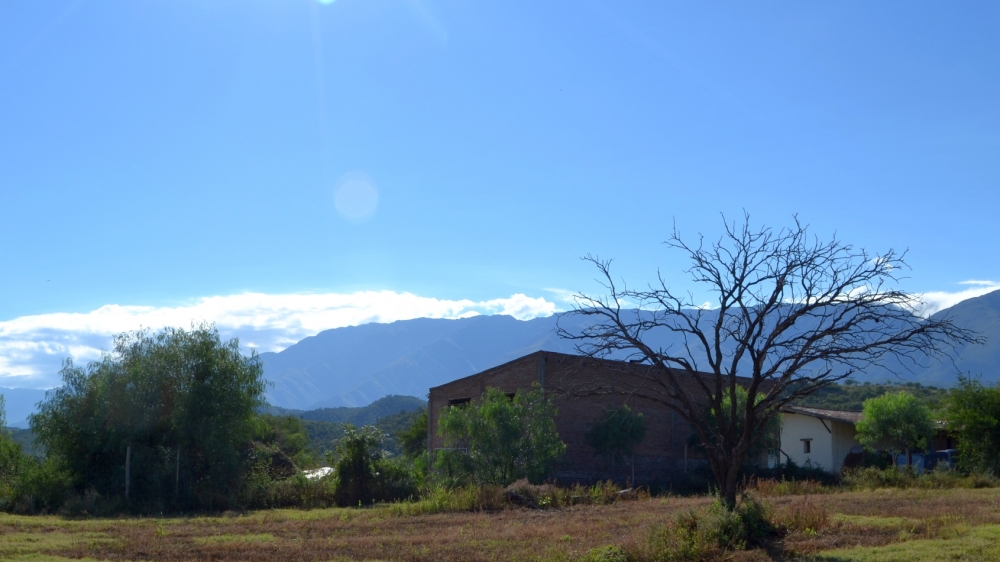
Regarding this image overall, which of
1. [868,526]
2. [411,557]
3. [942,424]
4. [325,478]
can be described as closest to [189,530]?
[411,557]

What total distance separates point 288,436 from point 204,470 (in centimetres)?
2206

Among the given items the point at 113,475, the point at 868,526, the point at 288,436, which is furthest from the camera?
the point at 288,436

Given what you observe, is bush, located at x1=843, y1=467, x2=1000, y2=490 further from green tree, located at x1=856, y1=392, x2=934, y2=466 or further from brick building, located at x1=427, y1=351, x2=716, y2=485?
brick building, located at x1=427, y1=351, x2=716, y2=485

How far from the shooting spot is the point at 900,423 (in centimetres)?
3575

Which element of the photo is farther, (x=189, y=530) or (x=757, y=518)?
(x=189, y=530)

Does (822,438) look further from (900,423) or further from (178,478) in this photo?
(178,478)

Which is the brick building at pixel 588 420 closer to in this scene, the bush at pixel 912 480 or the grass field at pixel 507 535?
the bush at pixel 912 480

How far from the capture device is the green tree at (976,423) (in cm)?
3228

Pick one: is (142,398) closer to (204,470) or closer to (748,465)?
(204,470)

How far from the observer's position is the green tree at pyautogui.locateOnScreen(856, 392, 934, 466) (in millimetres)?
35719

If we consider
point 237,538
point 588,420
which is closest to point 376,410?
point 588,420

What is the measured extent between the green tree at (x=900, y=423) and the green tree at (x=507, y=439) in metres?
17.1

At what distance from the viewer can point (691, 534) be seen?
44.8ft

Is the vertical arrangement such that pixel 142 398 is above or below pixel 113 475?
above
